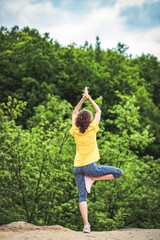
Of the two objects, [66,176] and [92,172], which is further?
[66,176]

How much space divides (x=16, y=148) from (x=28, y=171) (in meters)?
0.76

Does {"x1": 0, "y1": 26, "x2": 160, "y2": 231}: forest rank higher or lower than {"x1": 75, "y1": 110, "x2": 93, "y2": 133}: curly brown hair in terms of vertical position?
lower

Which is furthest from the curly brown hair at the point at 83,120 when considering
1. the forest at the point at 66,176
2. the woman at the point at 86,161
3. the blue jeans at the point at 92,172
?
the forest at the point at 66,176

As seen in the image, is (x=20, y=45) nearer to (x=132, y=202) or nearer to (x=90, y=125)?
(x=132, y=202)

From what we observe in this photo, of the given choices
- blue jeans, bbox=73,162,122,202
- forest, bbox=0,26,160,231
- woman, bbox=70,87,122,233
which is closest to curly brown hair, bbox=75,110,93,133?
woman, bbox=70,87,122,233

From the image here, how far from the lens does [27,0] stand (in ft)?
74.0

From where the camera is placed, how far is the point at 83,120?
4.38 metres

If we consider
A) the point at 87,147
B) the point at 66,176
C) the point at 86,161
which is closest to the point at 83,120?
the point at 87,147

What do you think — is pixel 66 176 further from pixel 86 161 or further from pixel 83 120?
pixel 83 120

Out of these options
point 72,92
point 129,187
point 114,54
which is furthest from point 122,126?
point 114,54

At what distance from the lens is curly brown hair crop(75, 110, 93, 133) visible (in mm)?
4375

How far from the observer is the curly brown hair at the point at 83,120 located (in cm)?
438

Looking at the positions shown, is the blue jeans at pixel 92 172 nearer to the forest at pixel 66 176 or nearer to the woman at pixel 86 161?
the woman at pixel 86 161

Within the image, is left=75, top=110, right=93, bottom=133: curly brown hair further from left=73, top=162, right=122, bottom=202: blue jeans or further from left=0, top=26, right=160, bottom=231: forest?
left=0, top=26, right=160, bottom=231: forest
